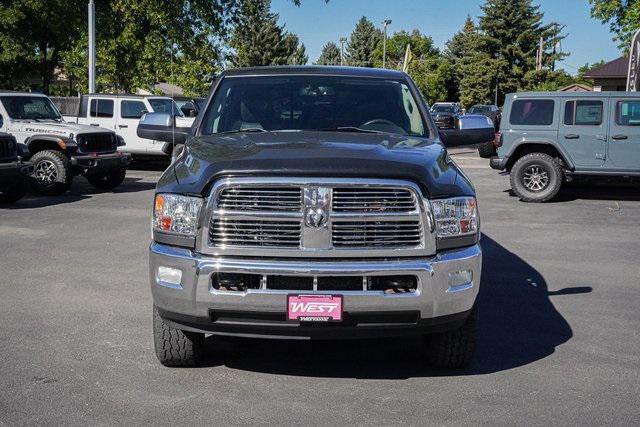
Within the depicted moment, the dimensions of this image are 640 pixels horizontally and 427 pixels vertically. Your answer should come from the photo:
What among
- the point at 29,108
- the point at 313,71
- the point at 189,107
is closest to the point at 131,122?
the point at 29,108

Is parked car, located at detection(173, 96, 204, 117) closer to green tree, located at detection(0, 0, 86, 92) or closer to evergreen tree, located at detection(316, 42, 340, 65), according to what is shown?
green tree, located at detection(0, 0, 86, 92)

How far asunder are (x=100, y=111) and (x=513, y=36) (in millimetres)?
59890

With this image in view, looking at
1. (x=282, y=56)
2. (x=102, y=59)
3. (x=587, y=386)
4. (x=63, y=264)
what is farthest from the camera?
(x=282, y=56)

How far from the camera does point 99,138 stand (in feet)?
50.5

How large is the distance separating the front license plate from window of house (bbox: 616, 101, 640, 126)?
11.8 meters

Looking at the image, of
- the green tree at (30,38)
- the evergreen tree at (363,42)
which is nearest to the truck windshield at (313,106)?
the green tree at (30,38)

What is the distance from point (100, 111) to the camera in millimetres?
20344

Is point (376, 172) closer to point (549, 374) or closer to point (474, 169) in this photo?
point (549, 374)

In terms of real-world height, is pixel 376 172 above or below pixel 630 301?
above

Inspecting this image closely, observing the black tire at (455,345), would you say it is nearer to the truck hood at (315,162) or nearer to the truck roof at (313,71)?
the truck hood at (315,162)

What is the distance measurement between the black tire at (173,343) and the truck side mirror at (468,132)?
8.08ft

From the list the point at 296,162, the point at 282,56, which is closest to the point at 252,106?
the point at 296,162

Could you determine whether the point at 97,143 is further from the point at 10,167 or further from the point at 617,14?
the point at 617,14

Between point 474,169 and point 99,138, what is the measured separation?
10922 millimetres
